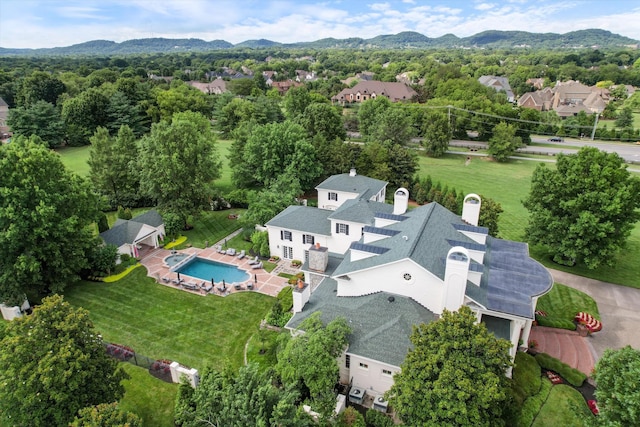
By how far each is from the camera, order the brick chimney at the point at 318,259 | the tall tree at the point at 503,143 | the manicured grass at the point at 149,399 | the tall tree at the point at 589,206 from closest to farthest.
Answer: the manicured grass at the point at 149,399
the brick chimney at the point at 318,259
the tall tree at the point at 589,206
the tall tree at the point at 503,143

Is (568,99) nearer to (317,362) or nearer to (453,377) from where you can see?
(453,377)

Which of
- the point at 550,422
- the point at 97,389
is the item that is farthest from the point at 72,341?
the point at 550,422

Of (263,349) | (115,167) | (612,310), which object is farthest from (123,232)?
(612,310)

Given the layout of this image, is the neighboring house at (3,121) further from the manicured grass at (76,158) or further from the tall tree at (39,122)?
the manicured grass at (76,158)

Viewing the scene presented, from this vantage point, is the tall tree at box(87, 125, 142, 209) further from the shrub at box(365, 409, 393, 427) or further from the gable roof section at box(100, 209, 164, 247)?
the shrub at box(365, 409, 393, 427)

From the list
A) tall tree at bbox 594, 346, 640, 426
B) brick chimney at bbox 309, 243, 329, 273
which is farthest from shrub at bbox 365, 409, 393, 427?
brick chimney at bbox 309, 243, 329, 273

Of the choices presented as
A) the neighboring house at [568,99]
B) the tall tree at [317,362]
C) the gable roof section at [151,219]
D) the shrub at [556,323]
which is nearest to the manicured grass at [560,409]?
the shrub at [556,323]
